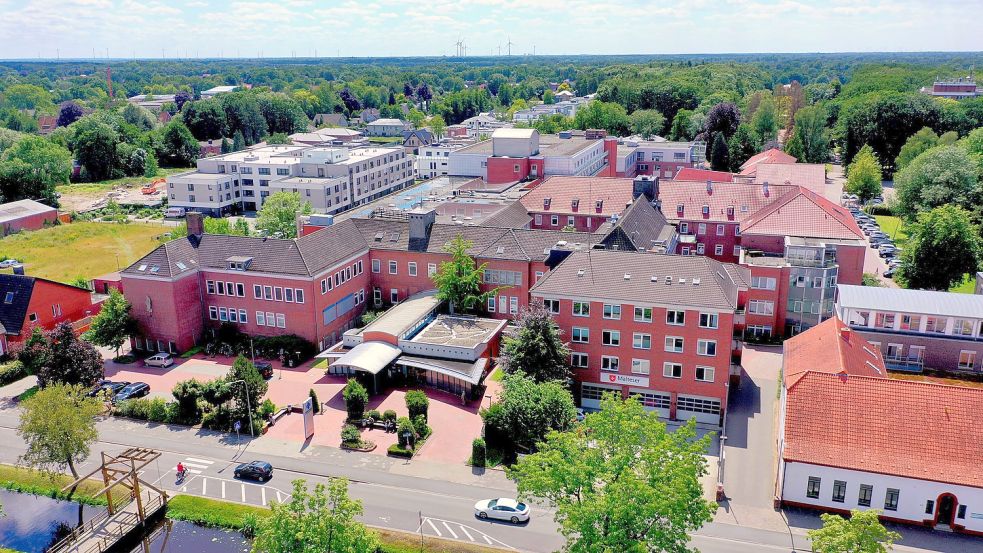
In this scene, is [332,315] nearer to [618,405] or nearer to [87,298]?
[87,298]

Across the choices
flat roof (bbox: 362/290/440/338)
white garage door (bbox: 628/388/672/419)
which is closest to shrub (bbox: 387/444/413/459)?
flat roof (bbox: 362/290/440/338)

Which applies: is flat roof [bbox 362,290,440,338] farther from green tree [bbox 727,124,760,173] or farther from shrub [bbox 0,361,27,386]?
green tree [bbox 727,124,760,173]

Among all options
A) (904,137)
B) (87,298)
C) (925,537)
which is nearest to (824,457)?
(925,537)

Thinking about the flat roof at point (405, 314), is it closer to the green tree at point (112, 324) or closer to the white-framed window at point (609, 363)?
the white-framed window at point (609, 363)

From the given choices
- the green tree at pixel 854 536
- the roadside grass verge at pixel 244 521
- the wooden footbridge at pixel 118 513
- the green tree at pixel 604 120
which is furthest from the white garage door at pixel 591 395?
the green tree at pixel 604 120

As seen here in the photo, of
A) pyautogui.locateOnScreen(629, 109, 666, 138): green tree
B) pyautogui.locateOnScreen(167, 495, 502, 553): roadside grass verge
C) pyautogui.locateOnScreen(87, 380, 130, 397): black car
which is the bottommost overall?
pyautogui.locateOnScreen(167, 495, 502, 553): roadside grass verge

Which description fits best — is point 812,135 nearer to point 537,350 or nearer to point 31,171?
point 537,350

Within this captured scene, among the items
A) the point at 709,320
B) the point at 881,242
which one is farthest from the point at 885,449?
the point at 881,242
